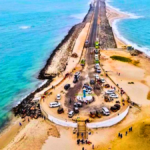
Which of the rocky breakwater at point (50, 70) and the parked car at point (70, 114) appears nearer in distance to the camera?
the parked car at point (70, 114)

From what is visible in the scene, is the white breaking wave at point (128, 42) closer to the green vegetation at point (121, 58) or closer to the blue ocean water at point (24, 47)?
the green vegetation at point (121, 58)

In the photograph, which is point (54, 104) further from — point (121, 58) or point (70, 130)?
point (121, 58)

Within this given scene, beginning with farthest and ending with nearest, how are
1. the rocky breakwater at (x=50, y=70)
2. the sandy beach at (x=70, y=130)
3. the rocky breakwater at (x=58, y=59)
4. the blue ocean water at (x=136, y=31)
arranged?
the blue ocean water at (x=136, y=31)
the rocky breakwater at (x=58, y=59)
the rocky breakwater at (x=50, y=70)
the sandy beach at (x=70, y=130)

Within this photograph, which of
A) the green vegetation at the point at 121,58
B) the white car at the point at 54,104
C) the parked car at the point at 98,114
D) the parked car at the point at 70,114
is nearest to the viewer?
the parked car at the point at 98,114

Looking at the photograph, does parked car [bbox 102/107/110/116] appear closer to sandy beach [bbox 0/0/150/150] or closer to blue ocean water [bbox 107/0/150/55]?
sandy beach [bbox 0/0/150/150]

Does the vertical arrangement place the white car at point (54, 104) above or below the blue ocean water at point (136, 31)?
below

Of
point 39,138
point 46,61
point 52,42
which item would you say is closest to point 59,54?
point 46,61

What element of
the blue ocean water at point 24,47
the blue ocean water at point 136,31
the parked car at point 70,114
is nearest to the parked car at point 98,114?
the parked car at point 70,114

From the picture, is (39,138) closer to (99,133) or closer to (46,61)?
(99,133)

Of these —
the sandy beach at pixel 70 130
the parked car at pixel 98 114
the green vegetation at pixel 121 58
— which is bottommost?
the sandy beach at pixel 70 130
